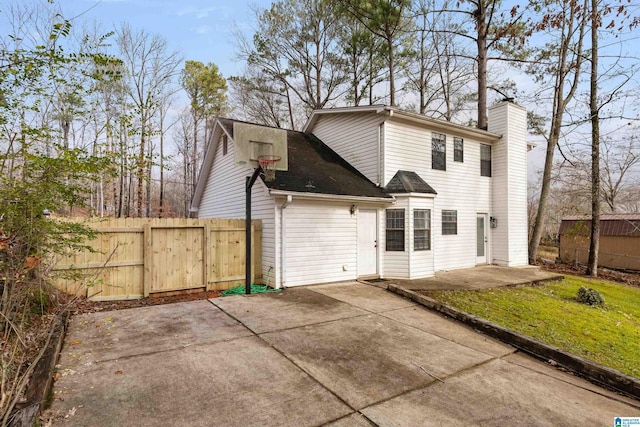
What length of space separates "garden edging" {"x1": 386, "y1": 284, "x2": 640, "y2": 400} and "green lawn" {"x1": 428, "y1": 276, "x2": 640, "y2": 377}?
0.67 m

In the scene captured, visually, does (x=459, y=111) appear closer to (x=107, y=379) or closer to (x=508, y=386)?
(x=508, y=386)

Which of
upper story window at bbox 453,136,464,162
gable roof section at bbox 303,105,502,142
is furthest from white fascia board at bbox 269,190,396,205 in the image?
upper story window at bbox 453,136,464,162

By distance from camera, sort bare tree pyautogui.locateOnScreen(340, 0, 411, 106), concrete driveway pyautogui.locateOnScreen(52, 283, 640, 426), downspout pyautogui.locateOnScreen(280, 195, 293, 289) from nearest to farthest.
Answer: concrete driveway pyautogui.locateOnScreen(52, 283, 640, 426)
downspout pyautogui.locateOnScreen(280, 195, 293, 289)
bare tree pyautogui.locateOnScreen(340, 0, 411, 106)

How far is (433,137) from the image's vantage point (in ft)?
35.2

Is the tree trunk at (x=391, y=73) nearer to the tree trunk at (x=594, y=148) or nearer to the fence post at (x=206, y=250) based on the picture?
the tree trunk at (x=594, y=148)

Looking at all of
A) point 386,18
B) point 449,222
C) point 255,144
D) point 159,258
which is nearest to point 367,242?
point 449,222

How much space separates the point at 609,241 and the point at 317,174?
1862 cm

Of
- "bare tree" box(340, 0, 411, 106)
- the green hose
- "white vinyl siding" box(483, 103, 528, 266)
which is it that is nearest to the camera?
the green hose

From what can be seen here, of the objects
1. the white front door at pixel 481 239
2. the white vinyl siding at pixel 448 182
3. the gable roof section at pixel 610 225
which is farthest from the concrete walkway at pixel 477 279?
the gable roof section at pixel 610 225

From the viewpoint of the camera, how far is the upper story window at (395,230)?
9.20 m

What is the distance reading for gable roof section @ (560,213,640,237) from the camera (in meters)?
16.1

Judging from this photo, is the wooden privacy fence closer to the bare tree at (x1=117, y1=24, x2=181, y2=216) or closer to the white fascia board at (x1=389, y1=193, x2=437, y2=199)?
the white fascia board at (x1=389, y1=193, x2=437, y2=199)

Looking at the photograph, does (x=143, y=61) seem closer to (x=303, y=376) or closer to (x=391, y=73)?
(x=391, y=73)

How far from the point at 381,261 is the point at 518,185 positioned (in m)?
7.21
